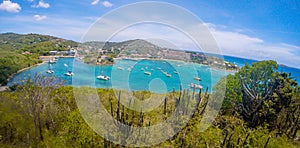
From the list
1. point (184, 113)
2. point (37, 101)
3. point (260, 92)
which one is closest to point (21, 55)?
point (37, 101)

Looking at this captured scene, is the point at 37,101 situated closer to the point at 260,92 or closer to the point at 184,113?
the point at 184,113

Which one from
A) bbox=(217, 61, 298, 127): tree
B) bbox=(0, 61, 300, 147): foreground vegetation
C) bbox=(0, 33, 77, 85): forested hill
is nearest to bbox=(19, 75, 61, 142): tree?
bbox=(0, 61, 300, 147): foreground vegetation

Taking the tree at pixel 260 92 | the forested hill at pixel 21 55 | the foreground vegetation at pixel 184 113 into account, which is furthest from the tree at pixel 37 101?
the forested hill at pixel 21 55

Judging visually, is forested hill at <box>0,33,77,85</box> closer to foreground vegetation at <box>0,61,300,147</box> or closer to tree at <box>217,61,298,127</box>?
foreground vegetation at <box>0,61,300,147</box>


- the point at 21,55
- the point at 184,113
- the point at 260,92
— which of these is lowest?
the point at 21,55

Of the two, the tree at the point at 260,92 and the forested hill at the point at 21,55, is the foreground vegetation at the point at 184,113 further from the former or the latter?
the forested hill at the point at 21,55

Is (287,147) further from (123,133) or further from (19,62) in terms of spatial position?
(19,62)

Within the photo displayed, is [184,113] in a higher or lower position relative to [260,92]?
lower

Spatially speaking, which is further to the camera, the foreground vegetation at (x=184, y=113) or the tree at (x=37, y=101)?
the tree at (x=37, y=101)

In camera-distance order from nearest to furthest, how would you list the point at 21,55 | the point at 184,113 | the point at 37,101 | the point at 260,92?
the point at 37,101
the point at 184,113
the point at 260,92
the point at 21,55
